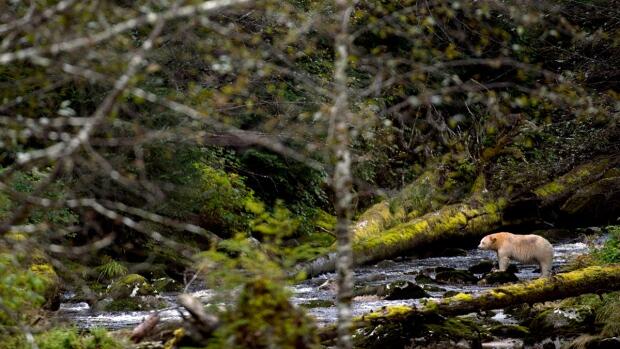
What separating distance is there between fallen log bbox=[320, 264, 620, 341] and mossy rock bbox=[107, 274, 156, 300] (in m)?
6.27

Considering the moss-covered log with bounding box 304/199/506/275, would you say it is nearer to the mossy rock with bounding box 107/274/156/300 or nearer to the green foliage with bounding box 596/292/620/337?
the mossy rock with bounding box 107/274/156/300

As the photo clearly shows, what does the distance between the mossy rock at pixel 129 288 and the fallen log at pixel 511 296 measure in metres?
6.27

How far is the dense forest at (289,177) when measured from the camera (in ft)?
14.7

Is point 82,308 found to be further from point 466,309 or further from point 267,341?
point 267,341

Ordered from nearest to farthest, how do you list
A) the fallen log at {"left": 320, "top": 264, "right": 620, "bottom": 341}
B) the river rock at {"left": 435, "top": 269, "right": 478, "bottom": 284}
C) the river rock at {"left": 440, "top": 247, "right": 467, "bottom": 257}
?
the fallen log at {"left": 320, "top": 264, "right": 620, "bottom": 341}
the river rock at {"left": 435, "top": 269, "right": 478, "bottom": 284}
the river rock at {"left": 440, "top": 247, "right": 467, "bottom": 257}

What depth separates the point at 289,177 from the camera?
21047mm

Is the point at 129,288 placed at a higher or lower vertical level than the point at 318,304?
higher

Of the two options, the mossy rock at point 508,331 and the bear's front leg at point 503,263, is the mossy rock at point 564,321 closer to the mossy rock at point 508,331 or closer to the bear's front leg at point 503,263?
the mossy rock at point 508,331

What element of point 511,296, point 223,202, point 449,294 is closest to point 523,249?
point 449,294

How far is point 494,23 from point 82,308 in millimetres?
12813

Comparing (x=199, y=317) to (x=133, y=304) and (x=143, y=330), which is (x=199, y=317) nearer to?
(x=143, y=330)

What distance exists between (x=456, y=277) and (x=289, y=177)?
264 inches

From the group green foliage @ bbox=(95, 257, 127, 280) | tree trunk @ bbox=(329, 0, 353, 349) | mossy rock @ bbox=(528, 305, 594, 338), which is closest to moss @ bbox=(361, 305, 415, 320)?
mossy rock @ bbox=(528, 305, 594, 338)

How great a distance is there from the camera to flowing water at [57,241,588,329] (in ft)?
38.6
